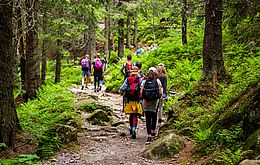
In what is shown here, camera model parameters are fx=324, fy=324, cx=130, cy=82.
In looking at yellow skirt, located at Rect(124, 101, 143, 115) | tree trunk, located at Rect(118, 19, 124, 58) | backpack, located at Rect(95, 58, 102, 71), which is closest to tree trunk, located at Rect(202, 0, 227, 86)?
yellow skirt, located at Rect(124, 101, 143, 115)

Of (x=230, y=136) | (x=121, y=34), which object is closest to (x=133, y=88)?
(x=230, y=136)

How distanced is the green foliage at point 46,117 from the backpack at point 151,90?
102 inches

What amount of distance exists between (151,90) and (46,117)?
3678mm

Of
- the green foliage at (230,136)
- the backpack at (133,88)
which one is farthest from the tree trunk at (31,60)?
the green foliage at (230,136)

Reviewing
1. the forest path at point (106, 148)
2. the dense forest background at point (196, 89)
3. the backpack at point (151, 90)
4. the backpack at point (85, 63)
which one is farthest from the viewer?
the backpack at point (85, 63)

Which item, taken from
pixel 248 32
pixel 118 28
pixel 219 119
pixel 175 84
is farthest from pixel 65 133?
pixel 118 28

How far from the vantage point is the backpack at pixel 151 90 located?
8719mm

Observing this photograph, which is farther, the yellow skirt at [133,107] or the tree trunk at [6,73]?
the yellow skirt at [133,107]

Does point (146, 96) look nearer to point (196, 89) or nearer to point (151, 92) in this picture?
point (151, 92)

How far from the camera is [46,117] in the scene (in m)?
10.3

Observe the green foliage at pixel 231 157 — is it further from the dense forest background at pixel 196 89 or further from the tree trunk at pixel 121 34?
the tree trunk at pixel 121 34

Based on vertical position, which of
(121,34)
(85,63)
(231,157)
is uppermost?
(121,34)

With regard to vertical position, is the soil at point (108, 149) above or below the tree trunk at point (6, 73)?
below

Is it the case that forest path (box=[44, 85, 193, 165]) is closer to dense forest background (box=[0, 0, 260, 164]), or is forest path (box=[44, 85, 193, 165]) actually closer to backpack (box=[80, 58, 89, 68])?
dense forest background (box=[0, 0, 260, 164])
